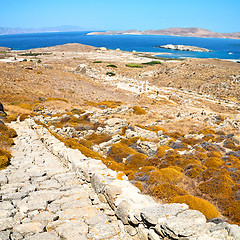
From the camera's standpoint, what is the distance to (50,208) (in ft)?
22.6

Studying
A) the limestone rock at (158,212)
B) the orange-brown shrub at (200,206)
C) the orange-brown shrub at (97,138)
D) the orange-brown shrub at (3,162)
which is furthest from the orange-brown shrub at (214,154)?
the orange-brown shrub at (3,162)

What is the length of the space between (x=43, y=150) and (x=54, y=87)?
114ft

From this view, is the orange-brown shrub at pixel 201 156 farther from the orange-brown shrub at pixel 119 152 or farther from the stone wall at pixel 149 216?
the stone wall at pixel 149 216

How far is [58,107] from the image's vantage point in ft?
109

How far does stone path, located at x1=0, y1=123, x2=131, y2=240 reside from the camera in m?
5.69

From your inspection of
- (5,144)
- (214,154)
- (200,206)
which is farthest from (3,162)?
(214,154)

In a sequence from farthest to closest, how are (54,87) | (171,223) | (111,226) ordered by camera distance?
(54,87) < (111,226) < (171,223)

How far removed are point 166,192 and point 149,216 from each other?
10.9 feet

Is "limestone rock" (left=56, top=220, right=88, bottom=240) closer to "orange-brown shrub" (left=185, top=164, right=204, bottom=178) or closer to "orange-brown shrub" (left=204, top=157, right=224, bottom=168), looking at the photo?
"orange-brown shrub" (left=185, top=164, right=204, bottom=178)

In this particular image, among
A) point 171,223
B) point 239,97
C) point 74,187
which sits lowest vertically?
point 239,97

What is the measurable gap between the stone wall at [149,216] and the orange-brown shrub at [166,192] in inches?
60.1

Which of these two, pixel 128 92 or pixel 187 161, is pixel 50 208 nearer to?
pixel 187 161

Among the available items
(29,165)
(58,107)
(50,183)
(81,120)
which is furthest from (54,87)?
(50,183)

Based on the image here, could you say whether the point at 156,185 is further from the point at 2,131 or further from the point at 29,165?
the point at 2,131
